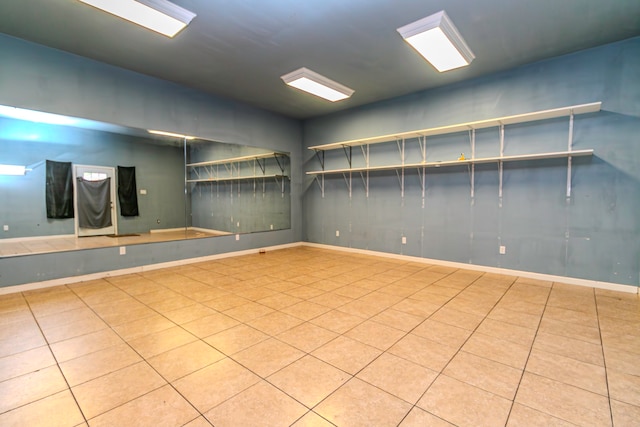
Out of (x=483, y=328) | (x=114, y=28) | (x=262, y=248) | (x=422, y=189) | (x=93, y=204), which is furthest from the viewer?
(x=262, y=248)

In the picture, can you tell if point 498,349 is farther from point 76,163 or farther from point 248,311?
point 76,163

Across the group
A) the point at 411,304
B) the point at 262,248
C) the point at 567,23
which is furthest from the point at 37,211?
the point at 567,23

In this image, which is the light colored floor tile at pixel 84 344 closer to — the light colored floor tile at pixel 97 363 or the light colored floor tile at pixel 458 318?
the light colored floor tile at pixel 97 363

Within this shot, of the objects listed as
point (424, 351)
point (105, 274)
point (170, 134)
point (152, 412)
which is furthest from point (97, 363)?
point (170, 134)

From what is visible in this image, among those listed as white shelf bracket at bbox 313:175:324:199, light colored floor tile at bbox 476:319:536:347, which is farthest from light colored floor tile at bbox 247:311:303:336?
white shelf bracket at bbox 313:175:324:199

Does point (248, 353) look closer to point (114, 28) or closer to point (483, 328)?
point (483, 328)

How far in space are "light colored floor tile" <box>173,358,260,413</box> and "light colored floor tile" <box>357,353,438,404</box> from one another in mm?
795

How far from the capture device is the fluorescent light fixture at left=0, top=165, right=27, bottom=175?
374 cm

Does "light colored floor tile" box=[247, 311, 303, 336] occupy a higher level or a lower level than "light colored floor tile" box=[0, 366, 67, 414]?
higher

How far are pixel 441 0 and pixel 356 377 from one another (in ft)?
11.4

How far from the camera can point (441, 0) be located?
2.83 meters

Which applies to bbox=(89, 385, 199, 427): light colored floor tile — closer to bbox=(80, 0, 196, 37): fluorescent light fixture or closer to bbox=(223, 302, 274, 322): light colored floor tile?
bbox=(223, 302, 274, 322): light colored floor tile

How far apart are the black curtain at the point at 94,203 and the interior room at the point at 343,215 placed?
0.03 m

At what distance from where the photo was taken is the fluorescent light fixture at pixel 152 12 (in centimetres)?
264
